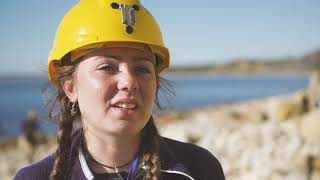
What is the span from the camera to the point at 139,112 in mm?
2109

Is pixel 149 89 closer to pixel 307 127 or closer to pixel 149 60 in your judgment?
pixel 149 60

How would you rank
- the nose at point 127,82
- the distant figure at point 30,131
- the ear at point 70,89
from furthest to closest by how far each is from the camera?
the distant figure at point 30,131, the ear at point 70,89, the nose at point 127,82

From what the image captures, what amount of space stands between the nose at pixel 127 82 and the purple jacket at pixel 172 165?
502mm

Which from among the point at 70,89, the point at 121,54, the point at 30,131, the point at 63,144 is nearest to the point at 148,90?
the point at 121,54

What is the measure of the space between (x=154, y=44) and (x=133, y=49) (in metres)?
0.15

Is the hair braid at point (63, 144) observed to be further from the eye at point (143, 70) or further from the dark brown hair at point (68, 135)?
the eye at point (143, 70)

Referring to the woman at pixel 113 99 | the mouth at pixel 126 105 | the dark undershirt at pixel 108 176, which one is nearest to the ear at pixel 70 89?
the woman at pixel 113 99

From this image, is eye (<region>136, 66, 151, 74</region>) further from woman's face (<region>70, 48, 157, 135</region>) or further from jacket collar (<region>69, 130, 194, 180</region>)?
jacket collar (<region>69, 130, 194, 180</region>)

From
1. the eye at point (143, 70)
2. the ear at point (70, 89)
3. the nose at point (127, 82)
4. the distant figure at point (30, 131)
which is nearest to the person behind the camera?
the nose at point (127, 82)

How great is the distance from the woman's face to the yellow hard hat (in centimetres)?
8

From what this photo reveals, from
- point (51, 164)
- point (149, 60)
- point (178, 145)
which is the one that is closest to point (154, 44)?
point (149, 60)

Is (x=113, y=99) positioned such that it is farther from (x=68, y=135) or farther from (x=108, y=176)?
(x=68, y=135)

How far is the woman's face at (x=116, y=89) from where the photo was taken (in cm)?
207

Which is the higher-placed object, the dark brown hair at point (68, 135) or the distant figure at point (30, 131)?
the dark brown hair at point (68, 135)
